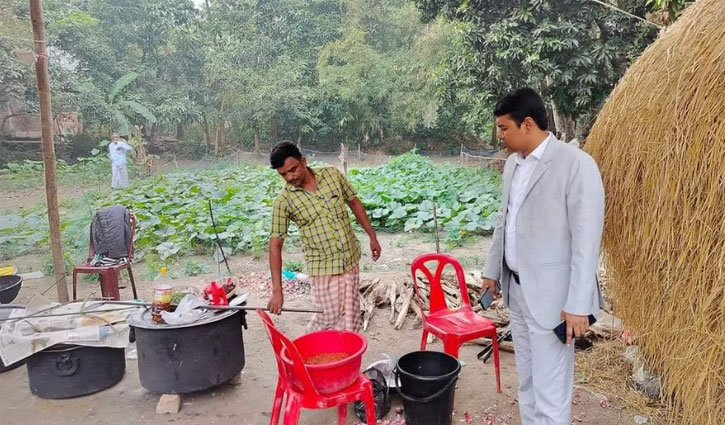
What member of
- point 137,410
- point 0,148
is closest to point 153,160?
point 0,148

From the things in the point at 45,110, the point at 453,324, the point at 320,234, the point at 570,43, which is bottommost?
the point at 453,324

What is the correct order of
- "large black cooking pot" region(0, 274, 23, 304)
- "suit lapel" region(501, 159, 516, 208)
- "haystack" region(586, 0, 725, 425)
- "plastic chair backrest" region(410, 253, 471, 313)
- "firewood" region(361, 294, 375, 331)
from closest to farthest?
"haystack" region(586, 0, 725, 425) → "suit lapel" region(501, 159, 516, 208) → "plastic chair backrest" region(410, 253, 471, 313) → "large black cooking pot" region(0, 274, 23, 304) → "firewood" region(361, 294, 375, 331)

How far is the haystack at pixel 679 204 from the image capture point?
1.86 m

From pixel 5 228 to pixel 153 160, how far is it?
30.0 feet

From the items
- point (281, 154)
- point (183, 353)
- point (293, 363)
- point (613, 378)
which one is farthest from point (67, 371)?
point (613, 378)

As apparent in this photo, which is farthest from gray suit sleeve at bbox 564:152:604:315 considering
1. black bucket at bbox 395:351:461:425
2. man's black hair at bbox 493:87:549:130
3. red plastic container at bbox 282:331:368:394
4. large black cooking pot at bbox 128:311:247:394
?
large black cooking pot at bbox 128:311:247:394

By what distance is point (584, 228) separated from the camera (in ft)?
6.55

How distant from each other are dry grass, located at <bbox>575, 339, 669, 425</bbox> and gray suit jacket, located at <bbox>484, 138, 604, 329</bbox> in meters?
1.27

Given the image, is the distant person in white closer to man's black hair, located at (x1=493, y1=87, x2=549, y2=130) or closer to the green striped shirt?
the green striped shirt

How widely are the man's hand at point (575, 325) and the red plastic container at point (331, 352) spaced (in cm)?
97

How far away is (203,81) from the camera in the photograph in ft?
64.7

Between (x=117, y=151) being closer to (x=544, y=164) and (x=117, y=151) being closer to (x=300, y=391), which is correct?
(x=300, y=391)

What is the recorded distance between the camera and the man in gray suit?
2021 mm

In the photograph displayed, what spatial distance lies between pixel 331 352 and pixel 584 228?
148cm
